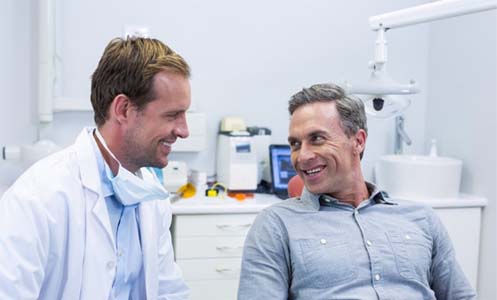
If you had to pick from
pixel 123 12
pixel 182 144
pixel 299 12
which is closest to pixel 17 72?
pixel 123 12

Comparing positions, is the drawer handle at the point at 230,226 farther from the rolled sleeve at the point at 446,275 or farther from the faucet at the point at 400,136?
the faucet at the point at 400,136

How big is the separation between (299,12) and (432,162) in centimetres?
109

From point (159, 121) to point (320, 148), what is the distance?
52 centimetres

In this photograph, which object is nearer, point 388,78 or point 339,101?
point 339,101

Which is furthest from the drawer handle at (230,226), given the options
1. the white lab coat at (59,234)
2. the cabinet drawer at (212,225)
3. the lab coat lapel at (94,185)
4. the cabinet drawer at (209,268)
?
the lab coat lapel at (94,185)

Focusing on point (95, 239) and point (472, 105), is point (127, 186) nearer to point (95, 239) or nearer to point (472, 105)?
point (95, 239)

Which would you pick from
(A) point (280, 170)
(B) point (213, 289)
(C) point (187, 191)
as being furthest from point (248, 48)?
(B) point (213, 289)

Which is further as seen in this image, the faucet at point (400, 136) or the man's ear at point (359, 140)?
the faucet at point (400, 136)

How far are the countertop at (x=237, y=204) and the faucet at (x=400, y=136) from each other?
488 millimetres

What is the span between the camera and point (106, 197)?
4.47 ft

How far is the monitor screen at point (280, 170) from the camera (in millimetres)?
2727

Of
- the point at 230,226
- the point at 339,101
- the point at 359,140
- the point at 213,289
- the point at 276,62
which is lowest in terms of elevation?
the point at 213,289

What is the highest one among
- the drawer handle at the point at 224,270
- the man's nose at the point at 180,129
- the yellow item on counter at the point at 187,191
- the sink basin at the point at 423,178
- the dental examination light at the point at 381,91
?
the dental examination light at the point at 381,91

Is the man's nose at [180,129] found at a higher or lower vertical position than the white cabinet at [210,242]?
higher
